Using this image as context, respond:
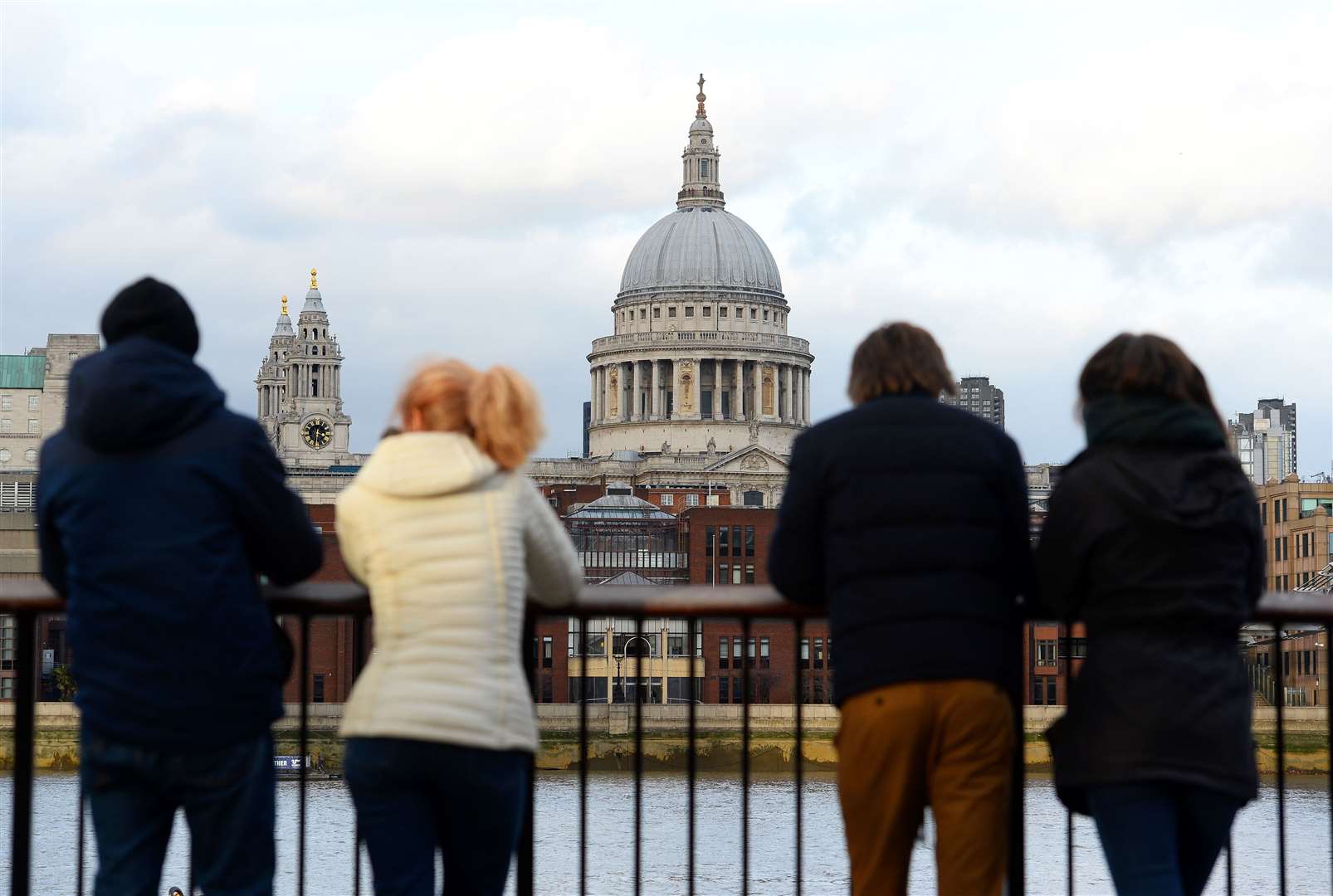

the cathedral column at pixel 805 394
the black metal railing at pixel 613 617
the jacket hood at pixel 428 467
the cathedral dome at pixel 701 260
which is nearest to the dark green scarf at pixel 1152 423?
the black metal railing at pixel 613 617

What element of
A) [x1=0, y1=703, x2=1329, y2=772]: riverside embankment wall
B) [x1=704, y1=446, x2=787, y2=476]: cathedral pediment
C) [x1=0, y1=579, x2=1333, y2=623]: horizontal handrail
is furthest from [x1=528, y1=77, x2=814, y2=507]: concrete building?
[x1=0, y1=579, x2=1333, y2=623]: horizontal handrail

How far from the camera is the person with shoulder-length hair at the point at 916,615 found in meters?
5.43

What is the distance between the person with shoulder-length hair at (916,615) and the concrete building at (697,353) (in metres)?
120

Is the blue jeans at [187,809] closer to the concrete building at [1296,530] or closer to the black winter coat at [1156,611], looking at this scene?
the black winter coat at [1156,611]

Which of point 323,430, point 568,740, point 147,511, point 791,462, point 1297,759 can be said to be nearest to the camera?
point 147,511

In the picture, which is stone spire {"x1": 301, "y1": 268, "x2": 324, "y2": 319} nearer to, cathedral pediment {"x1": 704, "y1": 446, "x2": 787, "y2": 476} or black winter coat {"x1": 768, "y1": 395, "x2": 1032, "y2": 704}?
cathedral pediment {"x1": 704, "y1": 446, "x2": 787, "y2": 476}

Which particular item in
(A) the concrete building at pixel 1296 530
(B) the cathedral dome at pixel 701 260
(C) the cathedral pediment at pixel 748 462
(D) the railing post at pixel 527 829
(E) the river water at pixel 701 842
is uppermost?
(B) the cathedral dome at pixel 701 260

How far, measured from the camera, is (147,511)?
530 centimetres

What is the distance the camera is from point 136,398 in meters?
5.29

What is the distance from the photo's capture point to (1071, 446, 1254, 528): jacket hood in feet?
17.7

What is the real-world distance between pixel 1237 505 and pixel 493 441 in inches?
76.2

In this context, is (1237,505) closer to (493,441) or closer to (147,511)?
(493,441)

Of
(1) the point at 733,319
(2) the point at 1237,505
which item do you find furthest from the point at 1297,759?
(1) the point at 733,319

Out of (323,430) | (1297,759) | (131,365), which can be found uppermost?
(323,430)
